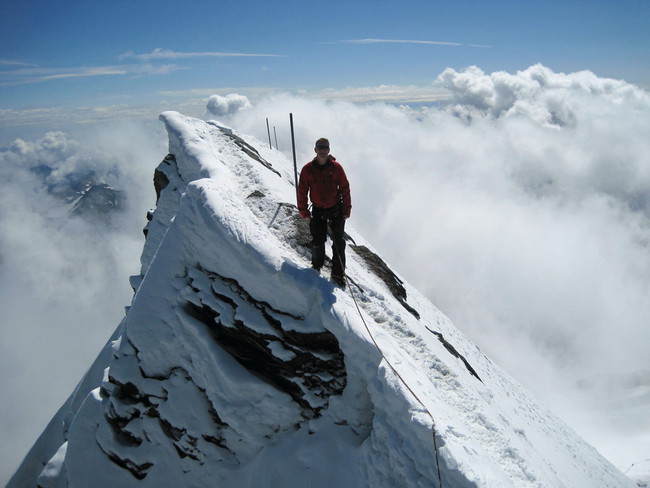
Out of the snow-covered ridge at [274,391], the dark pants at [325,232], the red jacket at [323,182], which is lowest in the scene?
the snow-covered ridge at [274,391]

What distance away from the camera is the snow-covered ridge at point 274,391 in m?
7.23

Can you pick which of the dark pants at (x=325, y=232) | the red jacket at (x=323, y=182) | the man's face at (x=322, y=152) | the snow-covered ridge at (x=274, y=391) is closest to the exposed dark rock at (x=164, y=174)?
the snow-covered ridge at (x=274, y=391)

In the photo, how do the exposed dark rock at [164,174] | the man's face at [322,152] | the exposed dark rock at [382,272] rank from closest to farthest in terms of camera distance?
the man's face at [322,152] → the exposed dark rock at [382,272] → the exposed dark rock at [164,174]

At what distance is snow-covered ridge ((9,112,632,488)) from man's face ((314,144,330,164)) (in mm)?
2895

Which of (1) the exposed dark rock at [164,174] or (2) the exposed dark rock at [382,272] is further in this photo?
(1) the exposed dark rock at [164,174]

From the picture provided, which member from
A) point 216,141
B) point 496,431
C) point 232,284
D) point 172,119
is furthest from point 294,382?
point 172,119

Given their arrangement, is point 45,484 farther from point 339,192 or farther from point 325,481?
point 339,192

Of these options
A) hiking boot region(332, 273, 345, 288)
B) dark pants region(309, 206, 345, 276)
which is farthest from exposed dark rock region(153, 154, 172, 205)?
hiking boot region(332, 273, 345, 288)

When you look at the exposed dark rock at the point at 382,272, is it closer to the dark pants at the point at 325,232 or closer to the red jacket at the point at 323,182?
the dark pants at the point at 325,232

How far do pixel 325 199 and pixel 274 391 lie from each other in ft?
18.2

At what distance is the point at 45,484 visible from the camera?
44.4ft

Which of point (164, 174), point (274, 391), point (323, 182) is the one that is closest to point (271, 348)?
point (274, 391)

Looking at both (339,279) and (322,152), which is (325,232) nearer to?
(339,279)

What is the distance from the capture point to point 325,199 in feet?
29.9
